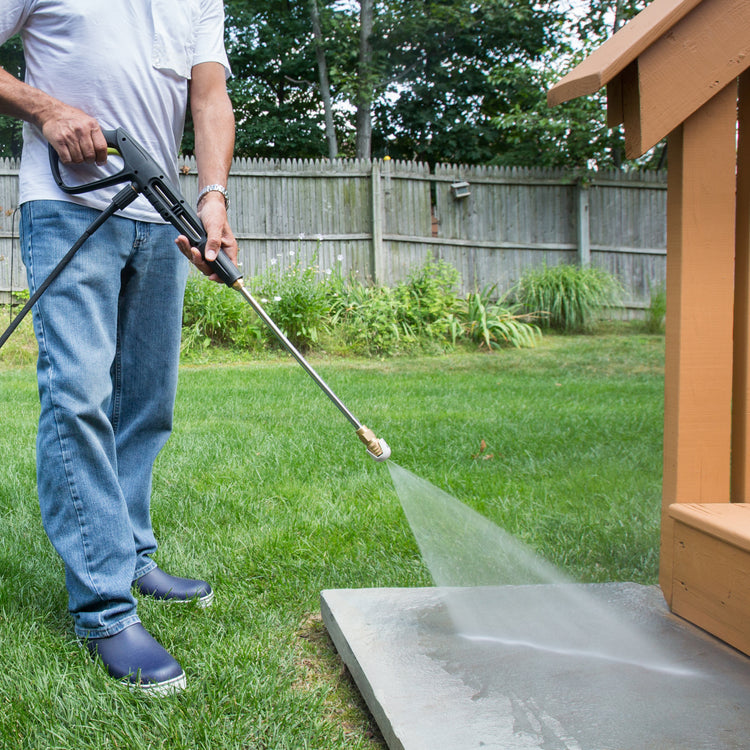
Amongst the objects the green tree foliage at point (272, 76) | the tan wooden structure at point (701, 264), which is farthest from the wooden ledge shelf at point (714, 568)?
the green tree foliage at point (272, 76)

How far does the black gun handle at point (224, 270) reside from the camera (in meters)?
1.64

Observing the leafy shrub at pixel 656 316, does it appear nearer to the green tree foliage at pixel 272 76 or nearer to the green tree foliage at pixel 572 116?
the green tree foliage at pixel 572 116

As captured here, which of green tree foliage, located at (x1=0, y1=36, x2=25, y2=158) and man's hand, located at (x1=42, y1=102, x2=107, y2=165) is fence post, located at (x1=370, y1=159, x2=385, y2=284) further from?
green tree foliage, located at (x1=0, y1=36, x2=25, y2=158)

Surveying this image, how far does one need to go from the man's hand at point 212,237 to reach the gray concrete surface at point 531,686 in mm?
802

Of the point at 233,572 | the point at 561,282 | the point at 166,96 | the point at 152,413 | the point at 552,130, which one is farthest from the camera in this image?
the point at 552,130

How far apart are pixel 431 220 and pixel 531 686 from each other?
26.7 ft

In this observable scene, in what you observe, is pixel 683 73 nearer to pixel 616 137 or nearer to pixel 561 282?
pixel 561 282

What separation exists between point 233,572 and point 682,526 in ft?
3.71

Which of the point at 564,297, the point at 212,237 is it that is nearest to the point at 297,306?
the point at 564,297

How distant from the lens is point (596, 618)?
65.0 inches

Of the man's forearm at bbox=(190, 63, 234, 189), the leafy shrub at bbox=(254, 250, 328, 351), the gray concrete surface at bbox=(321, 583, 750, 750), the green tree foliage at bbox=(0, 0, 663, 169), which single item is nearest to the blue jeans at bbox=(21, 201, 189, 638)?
the man's forearm at bbox=(190, 63, 234, 189)

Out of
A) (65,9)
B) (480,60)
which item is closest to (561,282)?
(65,9)

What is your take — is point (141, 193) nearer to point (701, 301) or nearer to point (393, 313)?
point (701, 301)

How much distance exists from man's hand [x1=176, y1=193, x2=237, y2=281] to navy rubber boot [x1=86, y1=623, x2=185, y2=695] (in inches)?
29.8
